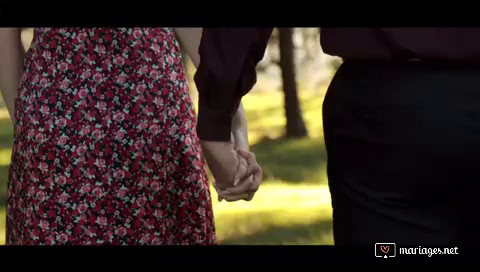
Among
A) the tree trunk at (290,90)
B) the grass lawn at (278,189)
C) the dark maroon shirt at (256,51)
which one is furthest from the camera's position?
the tree trunk at (290,90)

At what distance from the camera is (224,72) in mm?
2471

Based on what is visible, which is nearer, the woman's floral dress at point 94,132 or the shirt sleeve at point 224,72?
the shirt sleeve at point 224,72

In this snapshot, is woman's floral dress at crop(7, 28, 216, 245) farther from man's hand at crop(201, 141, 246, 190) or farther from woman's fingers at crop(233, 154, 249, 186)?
man's hand at crop(201, 141, 246, 190)

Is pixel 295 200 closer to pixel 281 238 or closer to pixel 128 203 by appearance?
pixel 281 238

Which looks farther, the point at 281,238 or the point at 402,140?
the point at 281,238

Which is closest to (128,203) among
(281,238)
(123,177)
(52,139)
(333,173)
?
(123,177)

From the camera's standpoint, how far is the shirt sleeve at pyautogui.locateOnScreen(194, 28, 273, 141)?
245cm

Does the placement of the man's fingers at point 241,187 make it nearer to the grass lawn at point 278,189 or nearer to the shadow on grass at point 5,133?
the grass lawn at point 278,189

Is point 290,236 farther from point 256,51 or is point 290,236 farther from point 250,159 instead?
point 256,51

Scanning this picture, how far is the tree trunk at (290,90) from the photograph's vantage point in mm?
11781

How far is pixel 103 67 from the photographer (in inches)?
132

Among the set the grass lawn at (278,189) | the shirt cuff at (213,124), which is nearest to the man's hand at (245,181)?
the shirt cuff at (213,124)

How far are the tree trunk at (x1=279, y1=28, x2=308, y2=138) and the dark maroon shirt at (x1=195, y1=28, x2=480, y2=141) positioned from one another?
9.19 m

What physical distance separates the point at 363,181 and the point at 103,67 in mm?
1299
